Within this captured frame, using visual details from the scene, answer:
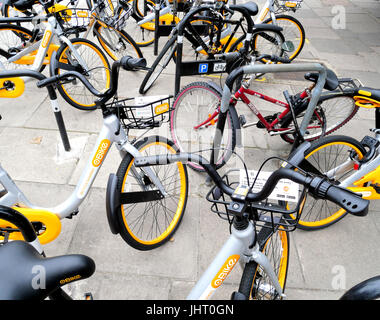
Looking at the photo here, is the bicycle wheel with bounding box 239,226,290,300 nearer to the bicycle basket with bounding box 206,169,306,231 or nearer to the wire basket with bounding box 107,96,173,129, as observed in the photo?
the bicycle basket with bounding box 206,169,306,231

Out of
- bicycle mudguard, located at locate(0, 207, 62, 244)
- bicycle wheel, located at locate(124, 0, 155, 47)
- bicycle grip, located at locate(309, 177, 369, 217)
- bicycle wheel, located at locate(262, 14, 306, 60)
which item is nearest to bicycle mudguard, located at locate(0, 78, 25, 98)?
bicycle mudguard, located at locate(0, 207, 62, 244)

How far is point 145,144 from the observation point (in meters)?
2.23

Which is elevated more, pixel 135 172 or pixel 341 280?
pixel 135 172

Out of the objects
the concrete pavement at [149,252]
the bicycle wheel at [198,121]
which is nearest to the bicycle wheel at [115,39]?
the concrete pavement at [149,252]

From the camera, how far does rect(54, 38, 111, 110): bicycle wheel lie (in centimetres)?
361

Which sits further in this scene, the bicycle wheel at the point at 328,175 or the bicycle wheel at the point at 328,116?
the bicycle wheel at the point at 328,116

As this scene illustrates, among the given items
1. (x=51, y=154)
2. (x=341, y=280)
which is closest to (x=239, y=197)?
(x=341, y=280)

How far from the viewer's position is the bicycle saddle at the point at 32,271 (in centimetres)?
111

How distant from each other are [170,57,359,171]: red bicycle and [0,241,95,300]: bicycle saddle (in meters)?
1.72

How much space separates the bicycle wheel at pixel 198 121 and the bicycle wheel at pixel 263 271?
3.78 ft

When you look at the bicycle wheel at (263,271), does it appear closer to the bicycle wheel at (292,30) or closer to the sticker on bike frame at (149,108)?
the sticker on bike frame at (149,108)

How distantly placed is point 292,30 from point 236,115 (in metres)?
4.15
